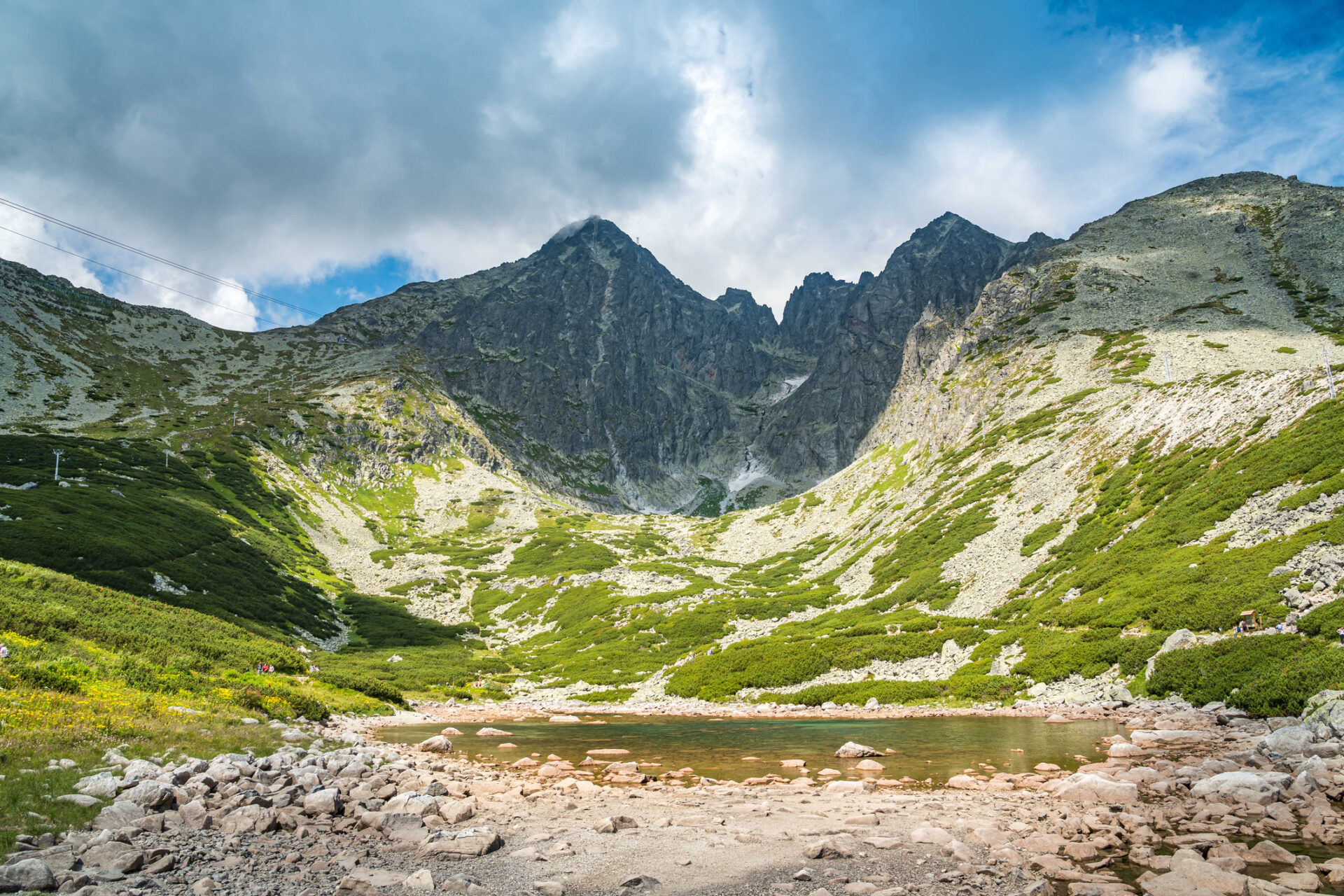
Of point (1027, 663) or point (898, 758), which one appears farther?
point (1027, 663)

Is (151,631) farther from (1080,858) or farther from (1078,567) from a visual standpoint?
(1078,567)

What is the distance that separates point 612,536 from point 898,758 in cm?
13347

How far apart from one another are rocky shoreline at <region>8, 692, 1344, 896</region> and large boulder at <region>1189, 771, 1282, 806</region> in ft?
0.15

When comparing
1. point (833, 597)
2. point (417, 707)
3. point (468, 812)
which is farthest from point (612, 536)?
point (468, 812)

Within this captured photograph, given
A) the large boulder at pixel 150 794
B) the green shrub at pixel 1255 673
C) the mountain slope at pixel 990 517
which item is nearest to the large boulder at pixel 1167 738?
the green shrub at pixel 1255 673

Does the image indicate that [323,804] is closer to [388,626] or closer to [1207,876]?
[1207,876]

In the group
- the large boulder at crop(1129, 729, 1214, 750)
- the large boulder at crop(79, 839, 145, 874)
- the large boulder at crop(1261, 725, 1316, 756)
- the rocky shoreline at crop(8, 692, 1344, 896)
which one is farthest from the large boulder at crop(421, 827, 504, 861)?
the large boulder at crop(1129, 729, 1214, 750)

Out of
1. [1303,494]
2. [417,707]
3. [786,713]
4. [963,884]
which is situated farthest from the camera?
[417,707]

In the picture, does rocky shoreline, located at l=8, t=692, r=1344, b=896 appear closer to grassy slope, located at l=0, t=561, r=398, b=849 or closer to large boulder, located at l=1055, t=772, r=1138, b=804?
large boulder, located at l=1055, t=772, r=1138, b=804

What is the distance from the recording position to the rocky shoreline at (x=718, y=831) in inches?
405

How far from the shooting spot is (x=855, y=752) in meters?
24.2

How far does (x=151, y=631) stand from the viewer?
35094 mm

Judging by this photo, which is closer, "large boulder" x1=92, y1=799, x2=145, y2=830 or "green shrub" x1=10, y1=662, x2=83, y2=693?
"large boulder" x1=92, y1=799, x2=145, y2=830

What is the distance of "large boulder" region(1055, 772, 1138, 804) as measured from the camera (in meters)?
15.1
